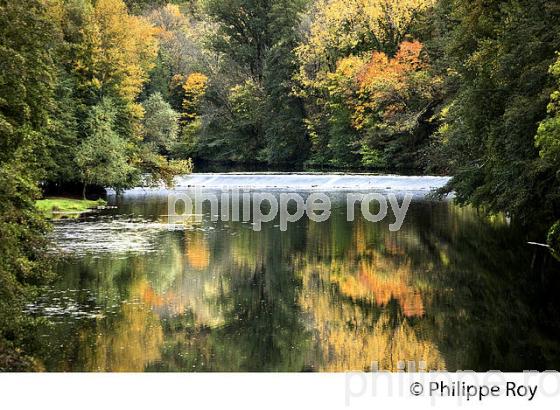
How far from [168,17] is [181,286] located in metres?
69.3

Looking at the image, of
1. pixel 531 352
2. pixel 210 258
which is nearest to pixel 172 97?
pixel 210 258

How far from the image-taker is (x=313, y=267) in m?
24.7

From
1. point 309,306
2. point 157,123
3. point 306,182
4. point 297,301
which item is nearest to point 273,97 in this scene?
point 157,123

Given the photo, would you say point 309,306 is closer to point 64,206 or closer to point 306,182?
point 64,206

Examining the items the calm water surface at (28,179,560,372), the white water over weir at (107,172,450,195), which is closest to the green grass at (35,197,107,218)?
the calm water surface at (28,179,560,372)

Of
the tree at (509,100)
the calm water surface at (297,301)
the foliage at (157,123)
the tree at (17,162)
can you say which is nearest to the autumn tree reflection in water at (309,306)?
the calm water surface at (297,301)

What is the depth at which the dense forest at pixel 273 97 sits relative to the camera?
750 inches

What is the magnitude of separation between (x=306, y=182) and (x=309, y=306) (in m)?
35.6

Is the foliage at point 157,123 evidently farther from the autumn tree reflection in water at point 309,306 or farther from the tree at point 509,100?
the tree at point 509,100

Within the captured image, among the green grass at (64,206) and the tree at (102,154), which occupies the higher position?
the tree at (102,154)

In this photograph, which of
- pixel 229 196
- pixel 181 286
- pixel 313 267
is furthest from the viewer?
pixel 229 196

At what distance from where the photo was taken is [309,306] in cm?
1966

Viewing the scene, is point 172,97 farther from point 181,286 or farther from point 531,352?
point 531,352

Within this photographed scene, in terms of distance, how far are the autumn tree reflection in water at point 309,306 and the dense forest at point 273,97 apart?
1549 mm
